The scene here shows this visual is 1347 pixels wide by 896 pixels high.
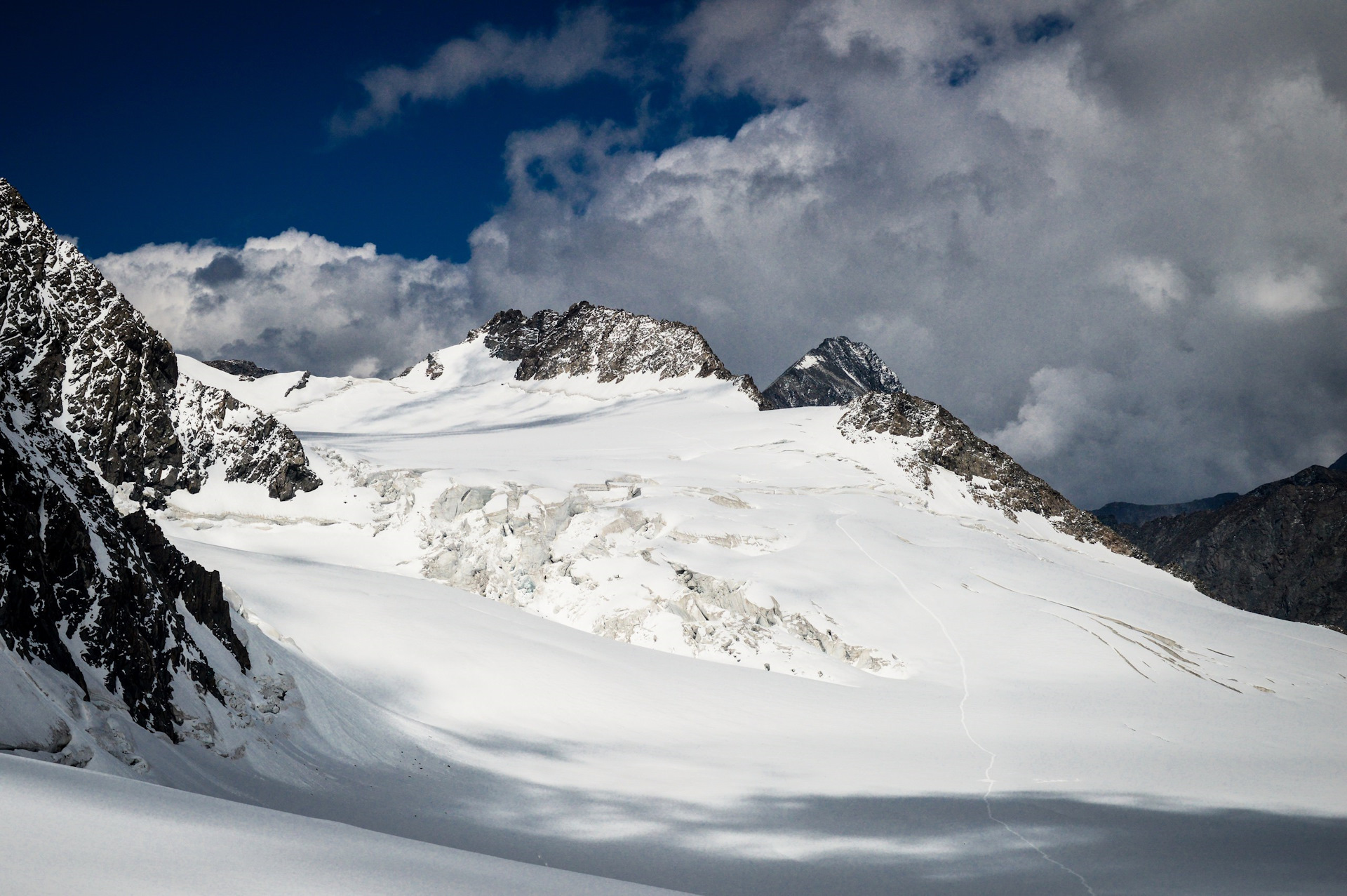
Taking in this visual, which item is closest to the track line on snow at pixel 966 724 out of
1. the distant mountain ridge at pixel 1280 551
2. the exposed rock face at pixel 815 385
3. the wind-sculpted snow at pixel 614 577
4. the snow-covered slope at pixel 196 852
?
the wind-sculpted snow at pixel 614 577

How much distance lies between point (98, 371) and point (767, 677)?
23.6m

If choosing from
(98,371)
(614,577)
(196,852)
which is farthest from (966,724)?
(98,371)

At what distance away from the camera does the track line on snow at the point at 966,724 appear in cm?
1478

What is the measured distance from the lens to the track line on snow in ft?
48.5

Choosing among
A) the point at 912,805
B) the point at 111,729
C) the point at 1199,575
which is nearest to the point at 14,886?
the point at 111,729

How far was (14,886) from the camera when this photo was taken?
4113 millimetres

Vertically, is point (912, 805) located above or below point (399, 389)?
below

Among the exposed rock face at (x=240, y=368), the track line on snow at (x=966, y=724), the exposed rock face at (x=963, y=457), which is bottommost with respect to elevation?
the track line on snow at (x=966, y=724)

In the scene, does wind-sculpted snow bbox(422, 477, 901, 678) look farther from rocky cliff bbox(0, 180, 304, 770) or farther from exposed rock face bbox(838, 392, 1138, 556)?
exposed rock face bbox(838, 392, 1138, 556)

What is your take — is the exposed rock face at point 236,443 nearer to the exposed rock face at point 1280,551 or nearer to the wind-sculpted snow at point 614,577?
the wind-sculpted snow at point 614,577

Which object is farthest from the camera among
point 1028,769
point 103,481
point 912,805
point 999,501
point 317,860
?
point 999,501

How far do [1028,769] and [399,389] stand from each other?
8967cm

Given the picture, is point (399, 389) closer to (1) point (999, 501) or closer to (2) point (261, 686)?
(1) point (999, 501)

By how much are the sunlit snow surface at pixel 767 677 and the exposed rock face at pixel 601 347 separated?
116 feet
